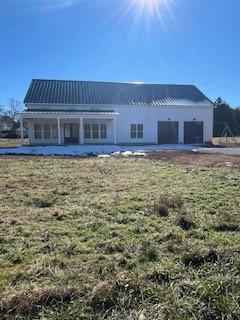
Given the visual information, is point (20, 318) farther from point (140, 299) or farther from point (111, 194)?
point (111, 194)

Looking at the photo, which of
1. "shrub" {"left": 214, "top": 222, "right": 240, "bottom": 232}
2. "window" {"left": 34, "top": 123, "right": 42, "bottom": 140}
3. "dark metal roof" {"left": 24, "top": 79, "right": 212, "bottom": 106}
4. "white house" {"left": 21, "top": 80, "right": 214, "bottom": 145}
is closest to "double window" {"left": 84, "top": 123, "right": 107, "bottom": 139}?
"white house" {"left": 21, "top": 80, "right": 214, "bottom": 145}

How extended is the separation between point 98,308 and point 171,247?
1489 millimetres

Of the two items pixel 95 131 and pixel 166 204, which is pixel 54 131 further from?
pixel 166 204

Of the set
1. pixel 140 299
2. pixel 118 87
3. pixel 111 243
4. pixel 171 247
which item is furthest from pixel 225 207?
pixel 118 87

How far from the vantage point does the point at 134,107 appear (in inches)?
1176

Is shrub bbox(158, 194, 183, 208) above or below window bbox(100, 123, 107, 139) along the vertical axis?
below

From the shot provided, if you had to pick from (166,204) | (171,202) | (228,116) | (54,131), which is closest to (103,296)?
(166,204)

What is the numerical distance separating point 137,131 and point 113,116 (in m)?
3.28

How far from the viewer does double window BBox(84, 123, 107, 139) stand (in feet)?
97.1

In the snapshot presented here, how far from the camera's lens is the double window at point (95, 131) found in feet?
97.1

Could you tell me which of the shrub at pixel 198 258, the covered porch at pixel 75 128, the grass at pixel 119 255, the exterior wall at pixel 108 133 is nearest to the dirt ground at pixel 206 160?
the grass at pixel 119 255

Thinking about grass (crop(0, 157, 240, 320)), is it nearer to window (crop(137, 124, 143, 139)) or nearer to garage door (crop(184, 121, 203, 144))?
window (crop(137, 124, 143, 139))

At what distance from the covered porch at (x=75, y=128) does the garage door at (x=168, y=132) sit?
454 cm

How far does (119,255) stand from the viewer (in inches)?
150
